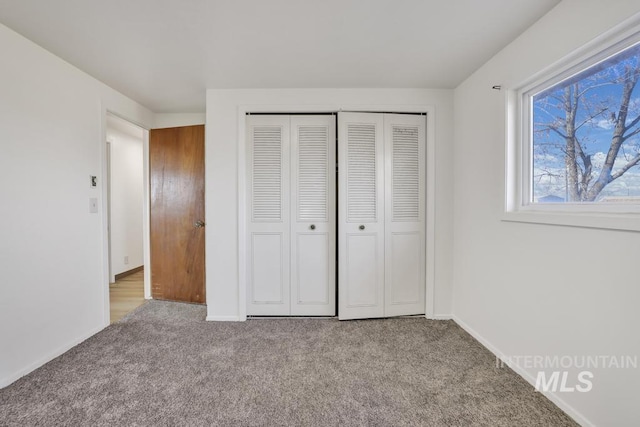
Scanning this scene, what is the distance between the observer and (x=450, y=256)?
8.91ft

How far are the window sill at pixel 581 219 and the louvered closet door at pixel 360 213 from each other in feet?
3.79

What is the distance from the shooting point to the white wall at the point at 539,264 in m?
1.28

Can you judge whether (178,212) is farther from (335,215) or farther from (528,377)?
(528,377)

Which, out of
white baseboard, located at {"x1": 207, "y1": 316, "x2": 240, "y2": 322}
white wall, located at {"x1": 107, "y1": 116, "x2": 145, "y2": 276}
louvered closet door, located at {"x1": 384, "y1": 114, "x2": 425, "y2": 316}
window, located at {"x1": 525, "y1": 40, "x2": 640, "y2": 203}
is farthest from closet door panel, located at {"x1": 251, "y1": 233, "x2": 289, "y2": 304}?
white wall, located at {"x1": 107, "y1": 116, "x2": 145, "y2": 276}

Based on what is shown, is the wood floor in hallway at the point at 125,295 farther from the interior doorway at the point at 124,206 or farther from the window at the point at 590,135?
the window at the point at 590,135

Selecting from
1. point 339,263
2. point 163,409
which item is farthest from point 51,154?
point 339,263

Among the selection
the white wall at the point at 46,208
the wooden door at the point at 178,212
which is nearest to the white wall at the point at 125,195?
the wooden door at the point at 178,212

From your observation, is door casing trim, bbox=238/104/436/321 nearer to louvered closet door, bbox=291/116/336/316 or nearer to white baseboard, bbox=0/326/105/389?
louvered closet door, bbox=291/116/336/316

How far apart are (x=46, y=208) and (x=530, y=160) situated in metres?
3.55

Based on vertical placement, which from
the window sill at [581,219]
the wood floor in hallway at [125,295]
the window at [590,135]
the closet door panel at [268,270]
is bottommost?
the wood floor in hallway at [125,295]

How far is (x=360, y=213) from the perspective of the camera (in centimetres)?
270

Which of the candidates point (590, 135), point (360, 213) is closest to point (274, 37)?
point (360, 213)

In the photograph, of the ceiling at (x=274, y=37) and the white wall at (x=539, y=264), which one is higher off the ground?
the ceiling at (x=274, y=37)

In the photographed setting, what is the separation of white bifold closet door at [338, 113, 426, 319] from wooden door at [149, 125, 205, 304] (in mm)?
1697
